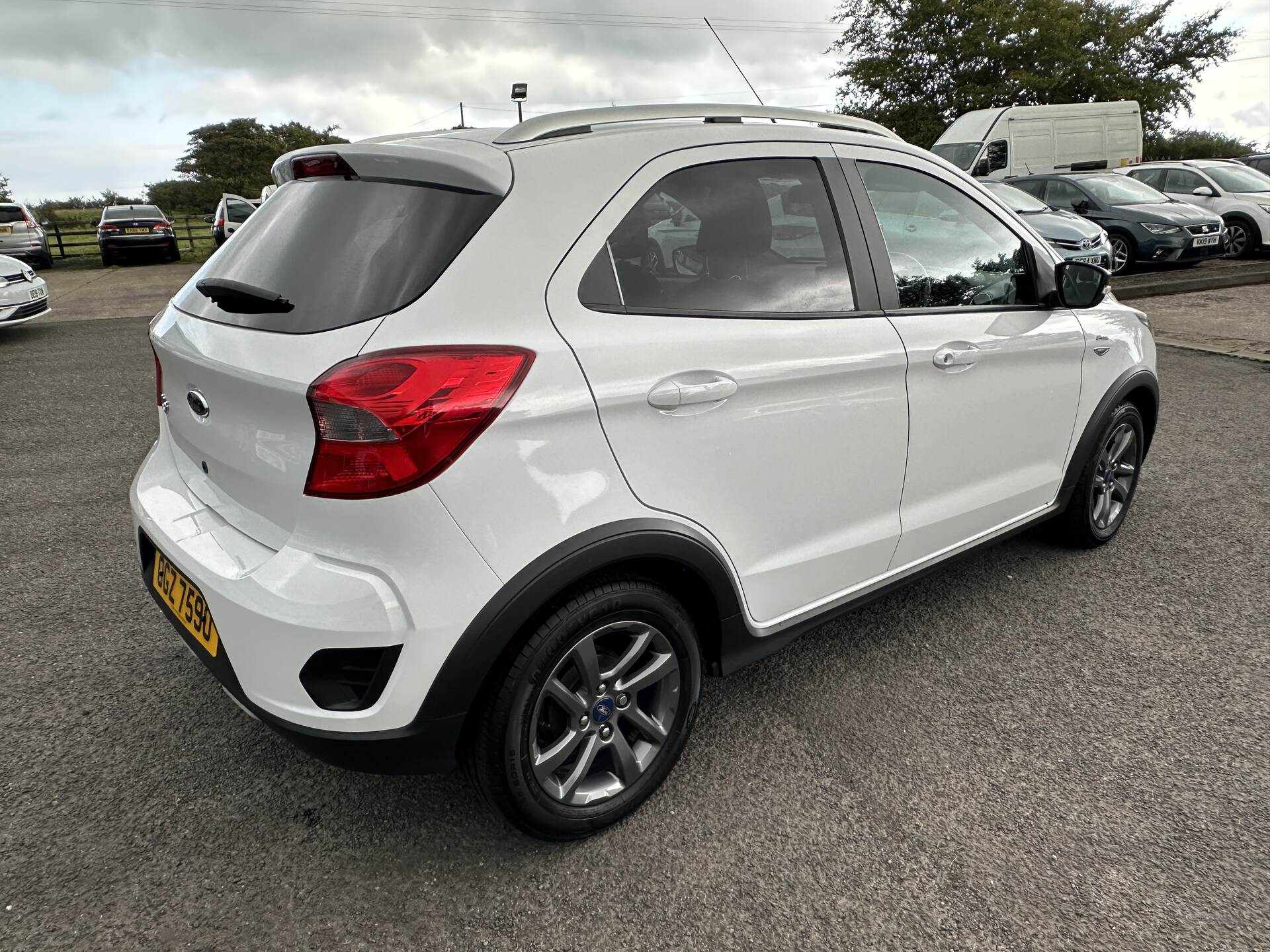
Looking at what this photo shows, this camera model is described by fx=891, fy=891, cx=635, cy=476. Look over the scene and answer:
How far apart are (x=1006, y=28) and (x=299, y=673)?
34.3 metres

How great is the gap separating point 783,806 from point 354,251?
1.71m

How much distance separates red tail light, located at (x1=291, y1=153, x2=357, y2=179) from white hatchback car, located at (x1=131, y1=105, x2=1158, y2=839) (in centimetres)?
2

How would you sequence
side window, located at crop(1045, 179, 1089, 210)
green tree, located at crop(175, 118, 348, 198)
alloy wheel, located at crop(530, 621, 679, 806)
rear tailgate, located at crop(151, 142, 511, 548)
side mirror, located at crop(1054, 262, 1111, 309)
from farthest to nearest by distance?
green tree, located at crop(175, 118, 348, 198), side window, located at crop(1045, 179, 1089, 210), side mirror, located at crop(1054, 262, 1111, 309), alloy wheel, located at crop(530, 621, 679, 806), rear tailgate, located at crop(151, 142, 511, 548)

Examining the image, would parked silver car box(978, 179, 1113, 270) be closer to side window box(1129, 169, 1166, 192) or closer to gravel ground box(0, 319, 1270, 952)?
side window box(1129, 169, 1166, 192)

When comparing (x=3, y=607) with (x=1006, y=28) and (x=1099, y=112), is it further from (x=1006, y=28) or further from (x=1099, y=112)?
(x=1006, y=28)

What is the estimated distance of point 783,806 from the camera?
7.52 feet

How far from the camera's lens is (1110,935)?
1.87m

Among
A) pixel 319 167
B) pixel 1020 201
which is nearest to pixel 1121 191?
pixel 1020 201

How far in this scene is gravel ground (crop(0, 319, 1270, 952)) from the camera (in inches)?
76.3

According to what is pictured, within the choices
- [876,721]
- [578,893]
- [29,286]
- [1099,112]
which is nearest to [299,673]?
[578,893]

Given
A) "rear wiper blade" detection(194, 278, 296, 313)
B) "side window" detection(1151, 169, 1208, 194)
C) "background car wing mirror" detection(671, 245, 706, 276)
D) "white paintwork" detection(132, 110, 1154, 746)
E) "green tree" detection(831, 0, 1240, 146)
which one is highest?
"green tree" detection(831, 0, 1240, 146)

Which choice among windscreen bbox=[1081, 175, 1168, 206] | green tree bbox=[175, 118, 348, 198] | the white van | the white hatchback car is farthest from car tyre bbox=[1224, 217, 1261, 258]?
green tree bbox=[175, 118, 348, 198]

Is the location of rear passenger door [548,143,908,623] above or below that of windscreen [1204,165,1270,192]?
below

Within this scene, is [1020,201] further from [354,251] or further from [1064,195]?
[354,251]
